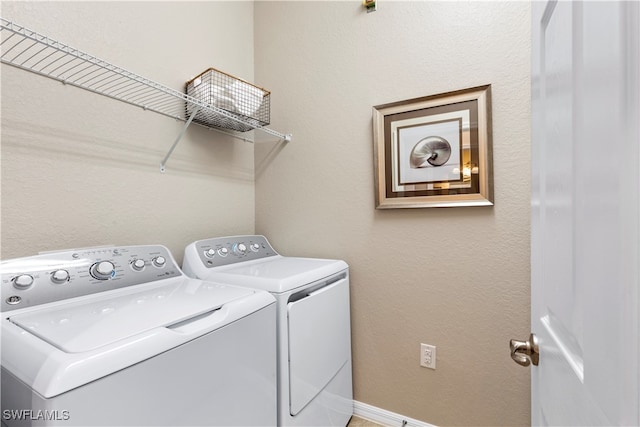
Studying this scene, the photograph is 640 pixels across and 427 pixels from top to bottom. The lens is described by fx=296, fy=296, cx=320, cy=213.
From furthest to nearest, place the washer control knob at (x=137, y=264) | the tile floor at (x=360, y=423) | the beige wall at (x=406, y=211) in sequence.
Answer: the tile floor at (x=360, y=423)
the beige wall at (x=406, y=211)
the washer control knob at (x=137, y=264)

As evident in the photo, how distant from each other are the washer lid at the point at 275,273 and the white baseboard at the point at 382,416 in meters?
0.81

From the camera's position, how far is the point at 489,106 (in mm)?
1379

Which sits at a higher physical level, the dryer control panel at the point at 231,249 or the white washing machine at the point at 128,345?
the dryer control panel at the point at 231,249

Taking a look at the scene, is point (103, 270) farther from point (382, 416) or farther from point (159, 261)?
point (382, 416)

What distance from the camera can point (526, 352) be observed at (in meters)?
0.73

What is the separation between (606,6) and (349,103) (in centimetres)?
148

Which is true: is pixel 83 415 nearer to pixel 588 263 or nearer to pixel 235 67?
pixel 588 263

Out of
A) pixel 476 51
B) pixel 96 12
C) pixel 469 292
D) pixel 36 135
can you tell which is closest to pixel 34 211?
pixel 36 135

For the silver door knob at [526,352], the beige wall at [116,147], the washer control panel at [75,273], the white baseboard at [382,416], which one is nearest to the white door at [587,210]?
the silver door knob at [526,352]

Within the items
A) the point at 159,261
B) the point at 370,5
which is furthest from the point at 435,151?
the point at 159,261

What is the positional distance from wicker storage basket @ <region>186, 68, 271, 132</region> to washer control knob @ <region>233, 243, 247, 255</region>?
A: 27.3 inches

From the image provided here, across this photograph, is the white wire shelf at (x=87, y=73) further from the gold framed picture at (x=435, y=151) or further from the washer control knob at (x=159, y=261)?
the gold framed picture at (x=435, y=151)

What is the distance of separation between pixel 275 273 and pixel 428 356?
909mm

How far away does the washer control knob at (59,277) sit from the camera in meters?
0.93
